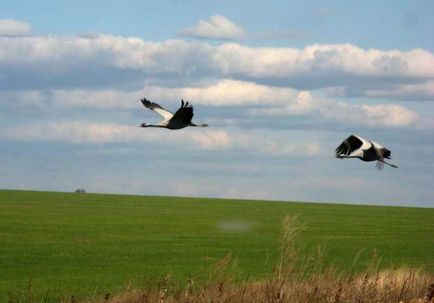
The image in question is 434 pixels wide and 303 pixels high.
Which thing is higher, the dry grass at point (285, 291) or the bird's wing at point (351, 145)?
the bird's wing at point (351, 145)

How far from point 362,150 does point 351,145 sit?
0.88m

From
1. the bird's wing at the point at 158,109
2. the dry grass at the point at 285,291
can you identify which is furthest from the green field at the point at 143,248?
the bird's wing at the point at 158,109

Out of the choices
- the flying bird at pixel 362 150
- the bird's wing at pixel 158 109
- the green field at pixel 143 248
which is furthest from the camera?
the green field at pixel 143 248

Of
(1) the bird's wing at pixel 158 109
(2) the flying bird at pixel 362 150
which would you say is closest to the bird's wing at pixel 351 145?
(2) the flying bird at pixel 362 150

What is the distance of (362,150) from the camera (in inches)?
558

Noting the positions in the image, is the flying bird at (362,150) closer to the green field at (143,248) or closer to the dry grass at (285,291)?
the dry grass at (285,291)

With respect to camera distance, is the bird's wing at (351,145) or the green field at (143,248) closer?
the bird's wing at (351,145)

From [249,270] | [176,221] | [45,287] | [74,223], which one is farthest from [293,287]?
[176,221]

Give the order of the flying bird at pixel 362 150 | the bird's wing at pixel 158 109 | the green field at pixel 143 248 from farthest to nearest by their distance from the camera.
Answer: the green field at pixel 143 248, the bird's wing at pixel 158 109, the flying bird at pixel 362 150

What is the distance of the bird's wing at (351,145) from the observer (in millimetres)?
14578

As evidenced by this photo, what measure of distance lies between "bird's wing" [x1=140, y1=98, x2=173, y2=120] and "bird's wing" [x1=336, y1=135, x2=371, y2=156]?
2.92 meters

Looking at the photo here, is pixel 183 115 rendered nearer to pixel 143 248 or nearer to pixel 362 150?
pixel 362 150

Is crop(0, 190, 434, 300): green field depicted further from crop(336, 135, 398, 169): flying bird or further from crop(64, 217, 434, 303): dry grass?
crop(336, 135, 398, 169): flying bird

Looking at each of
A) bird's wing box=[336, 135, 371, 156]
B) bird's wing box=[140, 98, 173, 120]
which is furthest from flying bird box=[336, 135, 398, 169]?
bird's wing box=[140, 98, 173, 120]
